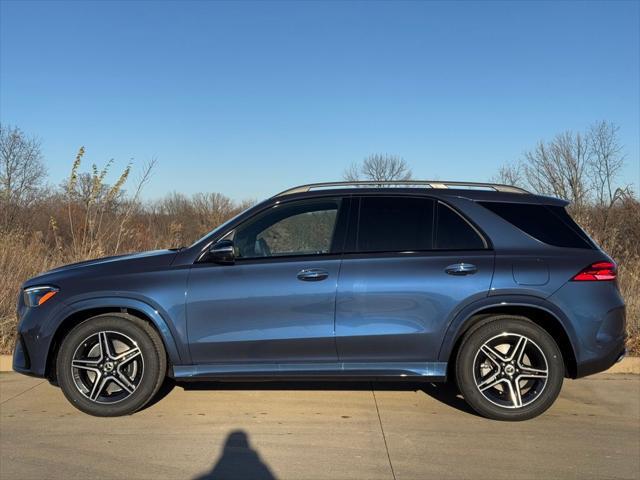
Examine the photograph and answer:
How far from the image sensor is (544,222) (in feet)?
14.5

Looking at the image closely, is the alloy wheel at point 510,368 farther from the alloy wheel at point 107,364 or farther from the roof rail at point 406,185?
the alloy wheel at point 107,364

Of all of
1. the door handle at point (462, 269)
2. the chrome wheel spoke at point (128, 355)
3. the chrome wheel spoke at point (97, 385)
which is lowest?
the chrome wheel spoke at point (97, 385)

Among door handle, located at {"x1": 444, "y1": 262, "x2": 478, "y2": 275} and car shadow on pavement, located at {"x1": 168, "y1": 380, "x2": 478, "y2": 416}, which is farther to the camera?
car shadow on pavement, located at {"x1": 168, "y1": 380, "x2": 478, "y2": 416}

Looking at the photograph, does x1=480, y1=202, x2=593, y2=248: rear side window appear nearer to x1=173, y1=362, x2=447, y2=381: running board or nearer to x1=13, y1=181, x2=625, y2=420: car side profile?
x1=13, y1=181, x2=625, y2=420: car side profile

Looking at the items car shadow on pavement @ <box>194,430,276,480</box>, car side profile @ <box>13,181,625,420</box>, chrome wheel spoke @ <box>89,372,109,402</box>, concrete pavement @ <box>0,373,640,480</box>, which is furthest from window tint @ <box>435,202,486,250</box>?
chrome wheel spoke @ <box>89,372,109,402</box>

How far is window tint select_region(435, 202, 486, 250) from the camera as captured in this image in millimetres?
4340

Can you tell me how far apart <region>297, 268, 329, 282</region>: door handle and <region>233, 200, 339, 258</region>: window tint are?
19 cm

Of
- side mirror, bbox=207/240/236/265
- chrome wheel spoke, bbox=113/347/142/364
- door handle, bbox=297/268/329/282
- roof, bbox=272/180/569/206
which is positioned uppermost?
roof, bbox=272/180/569/206

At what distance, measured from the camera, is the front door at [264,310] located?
13.8 feet

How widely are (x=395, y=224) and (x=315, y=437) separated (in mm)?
1834

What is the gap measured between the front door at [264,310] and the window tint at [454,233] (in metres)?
0.90

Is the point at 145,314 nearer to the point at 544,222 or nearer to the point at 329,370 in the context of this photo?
the point at 329,370

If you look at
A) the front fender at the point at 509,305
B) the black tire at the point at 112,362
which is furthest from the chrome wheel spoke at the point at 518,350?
the black tire at the point at 112,362

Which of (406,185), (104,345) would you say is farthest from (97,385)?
(406,185)
